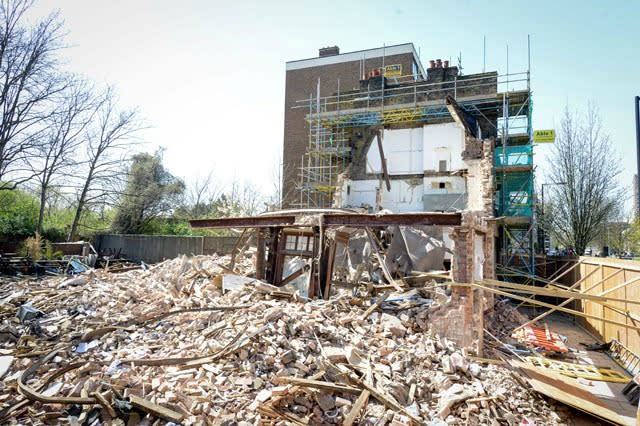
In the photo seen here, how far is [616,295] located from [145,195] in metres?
26.2

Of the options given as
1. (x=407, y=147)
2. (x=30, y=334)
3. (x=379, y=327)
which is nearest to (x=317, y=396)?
(x=379, y=327)

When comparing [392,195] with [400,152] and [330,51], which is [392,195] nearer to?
[400,152]

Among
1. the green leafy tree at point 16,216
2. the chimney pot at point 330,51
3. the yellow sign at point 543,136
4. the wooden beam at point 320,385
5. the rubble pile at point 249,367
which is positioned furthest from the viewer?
the chimney pot at point 330,51

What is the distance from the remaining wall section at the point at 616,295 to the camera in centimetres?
852

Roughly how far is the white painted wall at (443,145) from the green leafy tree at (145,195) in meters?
18.7

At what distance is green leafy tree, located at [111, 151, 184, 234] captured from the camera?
26109 millimetres

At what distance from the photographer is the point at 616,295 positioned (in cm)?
982

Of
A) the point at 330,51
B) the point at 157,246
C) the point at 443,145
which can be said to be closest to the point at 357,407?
the point at 443,145

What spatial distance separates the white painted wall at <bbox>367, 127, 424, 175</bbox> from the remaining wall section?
877cm

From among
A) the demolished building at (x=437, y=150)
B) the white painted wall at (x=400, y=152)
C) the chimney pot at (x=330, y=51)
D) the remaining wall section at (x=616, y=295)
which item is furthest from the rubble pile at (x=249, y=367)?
the chimney pot at (x=330, y=51)

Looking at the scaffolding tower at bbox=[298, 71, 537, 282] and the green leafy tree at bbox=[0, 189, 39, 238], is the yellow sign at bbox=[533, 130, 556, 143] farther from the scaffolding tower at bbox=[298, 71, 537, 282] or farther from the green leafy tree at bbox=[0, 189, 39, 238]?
the green leafy tree at bbox=[0, 189, 39, 238]

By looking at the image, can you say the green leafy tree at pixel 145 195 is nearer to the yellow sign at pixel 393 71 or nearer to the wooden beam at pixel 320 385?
the yellow sign at pixel 393 71

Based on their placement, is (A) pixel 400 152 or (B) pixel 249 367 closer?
(B) pixel 249 367

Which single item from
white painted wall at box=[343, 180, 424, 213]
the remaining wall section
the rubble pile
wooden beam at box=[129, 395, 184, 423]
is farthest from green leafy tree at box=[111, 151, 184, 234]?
the remaining wall section
